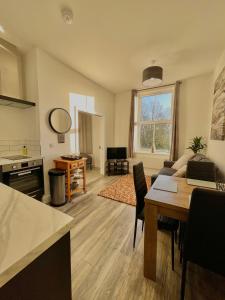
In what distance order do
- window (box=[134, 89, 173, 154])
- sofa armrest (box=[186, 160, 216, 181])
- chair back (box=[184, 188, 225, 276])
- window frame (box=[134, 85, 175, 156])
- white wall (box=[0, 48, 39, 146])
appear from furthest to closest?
window (box=[134, 89, 173, 154]), window frame (box=[134, 85, 175, 156]), white wall (box=[0, 48, 39, 146]), sofa armrest (box=[186, 160, 216, 181]), chair back (box=[184, 188, 225, 276])

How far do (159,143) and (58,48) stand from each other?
3.66 m

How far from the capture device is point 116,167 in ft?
16.4

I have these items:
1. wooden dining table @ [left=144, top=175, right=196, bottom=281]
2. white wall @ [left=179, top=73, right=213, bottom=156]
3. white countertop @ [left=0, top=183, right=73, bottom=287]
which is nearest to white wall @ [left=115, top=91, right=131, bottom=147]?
white wall @ [left=179, top=73, right=213, bottom=156]

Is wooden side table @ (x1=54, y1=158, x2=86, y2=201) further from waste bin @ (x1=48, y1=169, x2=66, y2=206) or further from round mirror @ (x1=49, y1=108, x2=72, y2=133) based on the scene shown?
round mirror @ (x1=49, y1=108, x2=72, y2=133)

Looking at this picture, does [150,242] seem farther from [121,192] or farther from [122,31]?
[122,31]

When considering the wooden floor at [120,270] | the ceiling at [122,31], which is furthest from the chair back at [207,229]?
the ceiling at [122,31]

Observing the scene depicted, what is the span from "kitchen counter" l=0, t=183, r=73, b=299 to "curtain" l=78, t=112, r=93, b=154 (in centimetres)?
496

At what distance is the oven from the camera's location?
213cm

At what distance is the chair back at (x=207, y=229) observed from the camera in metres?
0.95

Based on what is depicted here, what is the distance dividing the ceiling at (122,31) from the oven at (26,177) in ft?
6.64

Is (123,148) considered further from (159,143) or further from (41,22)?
(41,22)

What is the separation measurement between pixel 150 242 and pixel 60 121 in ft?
8.65

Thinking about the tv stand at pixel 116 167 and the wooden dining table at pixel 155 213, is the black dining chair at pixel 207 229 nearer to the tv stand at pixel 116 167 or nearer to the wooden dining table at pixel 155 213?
the wooden dining table at pixel 155 213

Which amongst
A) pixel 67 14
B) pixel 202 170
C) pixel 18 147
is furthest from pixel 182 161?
pixel 18 147
